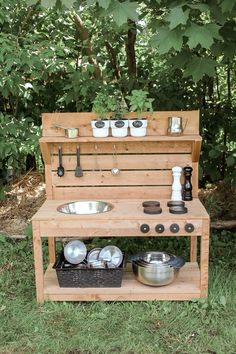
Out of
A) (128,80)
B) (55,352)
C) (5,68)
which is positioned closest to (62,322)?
(55,352)

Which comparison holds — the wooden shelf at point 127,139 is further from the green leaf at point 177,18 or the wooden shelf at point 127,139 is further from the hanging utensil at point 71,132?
the green leaf at point 177,18

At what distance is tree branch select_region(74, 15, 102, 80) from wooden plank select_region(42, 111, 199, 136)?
121 cm

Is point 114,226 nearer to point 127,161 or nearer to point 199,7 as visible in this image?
point 127,161

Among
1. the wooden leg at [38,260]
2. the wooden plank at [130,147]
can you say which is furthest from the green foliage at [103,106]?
the wooden leg at [38,260]

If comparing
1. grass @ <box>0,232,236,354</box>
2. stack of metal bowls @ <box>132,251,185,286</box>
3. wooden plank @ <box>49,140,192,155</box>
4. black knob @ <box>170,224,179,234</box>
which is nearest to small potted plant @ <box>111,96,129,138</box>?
wooden plank @ <box>49,140,192,155</box>

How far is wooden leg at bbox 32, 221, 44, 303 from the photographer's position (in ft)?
9.87

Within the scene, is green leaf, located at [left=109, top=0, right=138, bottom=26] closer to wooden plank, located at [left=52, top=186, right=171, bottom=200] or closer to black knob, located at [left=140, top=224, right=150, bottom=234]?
black knob, located at [left=140, top=224, right=150, bottom=234]

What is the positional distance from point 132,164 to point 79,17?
1.84 m

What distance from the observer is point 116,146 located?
347 centimetres

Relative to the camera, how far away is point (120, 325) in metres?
2.91

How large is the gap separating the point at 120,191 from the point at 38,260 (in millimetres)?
819

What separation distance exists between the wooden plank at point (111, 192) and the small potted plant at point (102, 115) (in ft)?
1.46

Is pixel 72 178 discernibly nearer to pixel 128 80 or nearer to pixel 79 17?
pixel 128 80

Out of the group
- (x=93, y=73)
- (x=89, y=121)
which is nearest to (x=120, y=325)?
(x=89, y=121)
